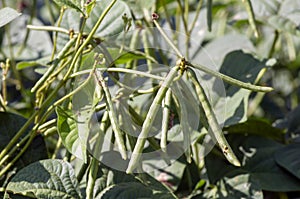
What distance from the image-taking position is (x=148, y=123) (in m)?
0.49

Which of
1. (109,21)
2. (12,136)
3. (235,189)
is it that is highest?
(109,21)

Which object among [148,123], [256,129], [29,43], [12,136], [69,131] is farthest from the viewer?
[29,43]

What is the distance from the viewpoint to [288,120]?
3.02ft

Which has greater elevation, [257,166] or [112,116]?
[112,116]

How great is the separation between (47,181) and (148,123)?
0.17m

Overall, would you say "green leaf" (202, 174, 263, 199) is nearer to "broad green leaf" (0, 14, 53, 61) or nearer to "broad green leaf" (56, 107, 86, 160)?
"broad green leaf" (56, 107, 86, 160)

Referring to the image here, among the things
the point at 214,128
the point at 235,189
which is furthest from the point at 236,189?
the point at 214,128

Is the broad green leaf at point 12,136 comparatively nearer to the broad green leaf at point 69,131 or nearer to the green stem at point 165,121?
the broad green leaf at point 69,131

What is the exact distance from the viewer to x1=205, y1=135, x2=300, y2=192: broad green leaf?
2.47ft

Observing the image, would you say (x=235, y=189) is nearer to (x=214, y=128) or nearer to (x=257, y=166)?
(x=257, y=166)

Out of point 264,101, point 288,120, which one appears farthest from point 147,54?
point 264,101

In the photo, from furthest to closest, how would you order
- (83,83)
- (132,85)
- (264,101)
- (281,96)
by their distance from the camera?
(281,96) → (264,101) → (132,85) → (83,83)

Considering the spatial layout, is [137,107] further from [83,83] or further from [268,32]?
[268,32]

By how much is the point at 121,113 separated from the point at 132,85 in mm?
85
